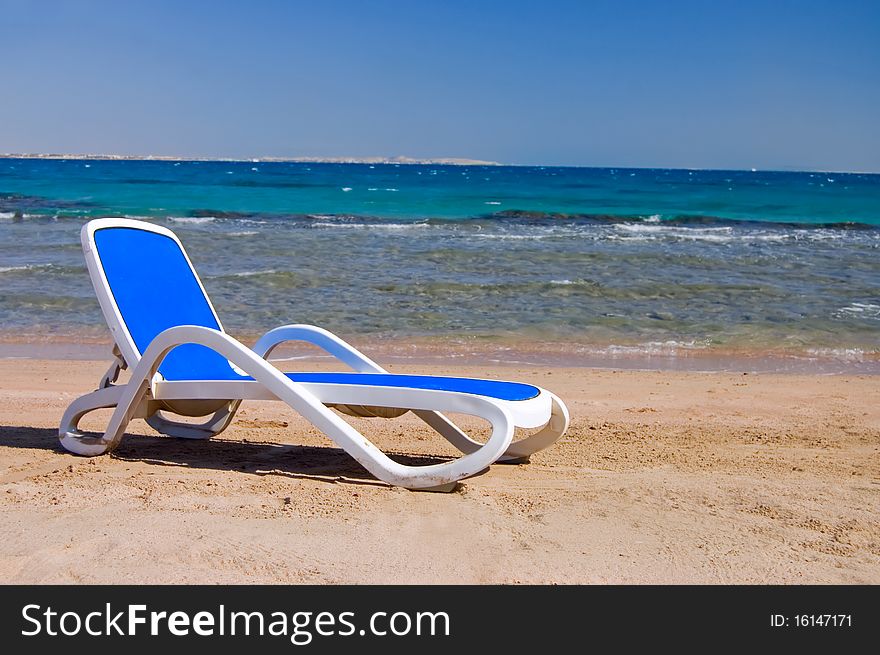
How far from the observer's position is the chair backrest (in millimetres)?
5078

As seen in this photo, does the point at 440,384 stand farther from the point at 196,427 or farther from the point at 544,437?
the point at 196,427

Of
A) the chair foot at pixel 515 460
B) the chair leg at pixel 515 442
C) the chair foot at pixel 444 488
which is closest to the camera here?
the chair foot at pixel 444 488

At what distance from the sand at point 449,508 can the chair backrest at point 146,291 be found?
1.63 feet

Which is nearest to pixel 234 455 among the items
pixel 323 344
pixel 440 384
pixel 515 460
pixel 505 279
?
pixel 323 344

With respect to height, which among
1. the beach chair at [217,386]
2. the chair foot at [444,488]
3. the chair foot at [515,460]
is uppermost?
the beach chair at [217,386]

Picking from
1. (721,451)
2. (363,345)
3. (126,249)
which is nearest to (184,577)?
(126,249)

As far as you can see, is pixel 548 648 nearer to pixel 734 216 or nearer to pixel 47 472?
pixel 47 472

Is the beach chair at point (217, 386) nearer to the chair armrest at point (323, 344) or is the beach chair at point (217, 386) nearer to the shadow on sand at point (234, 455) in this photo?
the chair armrest at point (323, 344)

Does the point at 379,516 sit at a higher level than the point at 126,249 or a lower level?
lower

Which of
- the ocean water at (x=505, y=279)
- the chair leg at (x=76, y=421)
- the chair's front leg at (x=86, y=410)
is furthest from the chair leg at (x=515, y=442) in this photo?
the ocean water at (x=505, y=279)

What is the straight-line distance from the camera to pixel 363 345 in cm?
958

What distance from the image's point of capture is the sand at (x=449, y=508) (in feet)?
11.5

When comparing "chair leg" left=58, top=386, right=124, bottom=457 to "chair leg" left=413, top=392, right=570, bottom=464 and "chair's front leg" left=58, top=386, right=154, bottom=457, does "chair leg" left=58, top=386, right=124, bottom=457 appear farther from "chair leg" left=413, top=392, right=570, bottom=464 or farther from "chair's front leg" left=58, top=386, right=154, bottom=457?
"chair leg" left=413, top=392, right=570, bottom=464

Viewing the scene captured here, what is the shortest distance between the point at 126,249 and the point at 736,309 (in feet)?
27.6
